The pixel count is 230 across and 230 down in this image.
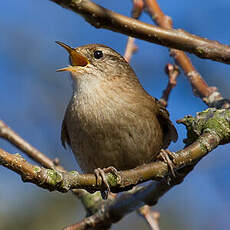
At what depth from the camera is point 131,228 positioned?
708cm

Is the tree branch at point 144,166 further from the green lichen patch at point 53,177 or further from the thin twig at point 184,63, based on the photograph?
the thin twig at point 184,63

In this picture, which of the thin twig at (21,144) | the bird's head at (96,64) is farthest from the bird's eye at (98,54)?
the thin twig at (21,144)

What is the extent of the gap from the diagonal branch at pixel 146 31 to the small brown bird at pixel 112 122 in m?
1.01

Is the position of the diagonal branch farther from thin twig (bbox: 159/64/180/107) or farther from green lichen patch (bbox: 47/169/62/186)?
thin twig (bbox: 159/64/180/107)

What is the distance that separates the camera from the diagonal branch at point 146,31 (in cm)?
224

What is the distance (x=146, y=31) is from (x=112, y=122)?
1.14 meters

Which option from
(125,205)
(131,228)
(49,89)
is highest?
(49,89)

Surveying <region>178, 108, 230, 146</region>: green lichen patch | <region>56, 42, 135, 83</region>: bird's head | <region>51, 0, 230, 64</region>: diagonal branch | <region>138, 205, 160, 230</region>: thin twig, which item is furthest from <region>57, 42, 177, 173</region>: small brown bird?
<region>51, 0, 230, 64</region>: diagonal branch

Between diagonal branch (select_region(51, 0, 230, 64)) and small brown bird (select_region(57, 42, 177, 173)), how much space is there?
101 cm

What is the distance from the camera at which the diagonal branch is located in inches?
88.1

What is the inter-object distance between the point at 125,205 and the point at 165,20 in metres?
1.46

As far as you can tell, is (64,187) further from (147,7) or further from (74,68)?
(147,7)

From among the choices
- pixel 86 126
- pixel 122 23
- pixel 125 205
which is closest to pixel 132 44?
pixel 86 126

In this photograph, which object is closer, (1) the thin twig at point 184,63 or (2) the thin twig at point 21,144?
(2) the thin twig at point 21,144
